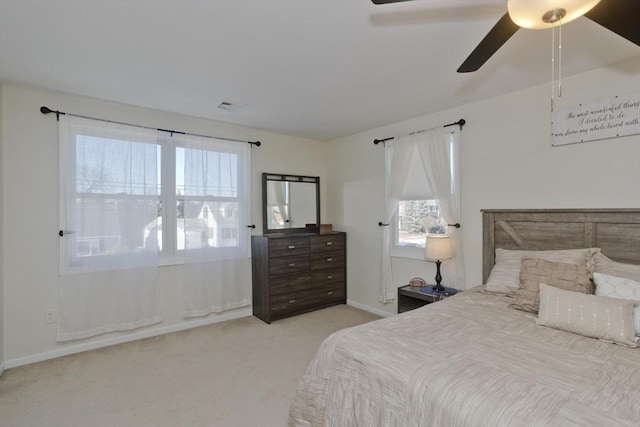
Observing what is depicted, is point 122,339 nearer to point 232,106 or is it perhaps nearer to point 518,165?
point 232,106

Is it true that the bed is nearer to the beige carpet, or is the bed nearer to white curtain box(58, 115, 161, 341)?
the beige carpet

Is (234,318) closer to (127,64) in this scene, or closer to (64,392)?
(64,392)

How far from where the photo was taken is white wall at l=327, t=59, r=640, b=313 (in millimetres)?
2322

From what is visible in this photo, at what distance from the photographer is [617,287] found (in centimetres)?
186

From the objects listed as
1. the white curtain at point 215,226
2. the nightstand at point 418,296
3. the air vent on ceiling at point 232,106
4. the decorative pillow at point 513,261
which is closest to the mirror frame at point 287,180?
the white curtain at point 215,226

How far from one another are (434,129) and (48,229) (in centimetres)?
399

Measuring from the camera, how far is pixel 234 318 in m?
3.96

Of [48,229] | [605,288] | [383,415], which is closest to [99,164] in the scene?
[48,229]

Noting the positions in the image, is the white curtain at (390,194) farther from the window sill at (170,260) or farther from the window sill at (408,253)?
the window sill at (170,260)

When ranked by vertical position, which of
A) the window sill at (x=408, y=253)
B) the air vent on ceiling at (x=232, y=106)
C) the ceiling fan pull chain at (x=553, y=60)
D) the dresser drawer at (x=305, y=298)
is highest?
the air vent on ceiling at (x=232, y=106)

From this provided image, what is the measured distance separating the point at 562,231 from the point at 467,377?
1977 millimetres

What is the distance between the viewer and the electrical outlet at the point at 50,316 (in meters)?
2.89

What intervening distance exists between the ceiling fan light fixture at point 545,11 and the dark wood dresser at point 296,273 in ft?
10.2

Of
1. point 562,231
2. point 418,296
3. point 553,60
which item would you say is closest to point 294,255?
point 418,296
